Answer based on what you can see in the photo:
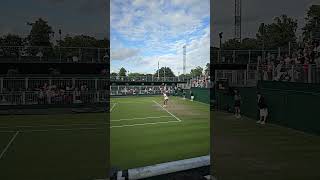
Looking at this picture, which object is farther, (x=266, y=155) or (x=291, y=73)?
(x=291, y=73)

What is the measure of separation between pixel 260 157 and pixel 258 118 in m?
10.6

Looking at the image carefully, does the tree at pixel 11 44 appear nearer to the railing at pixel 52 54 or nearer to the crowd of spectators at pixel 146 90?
the railing at pixel 52 54

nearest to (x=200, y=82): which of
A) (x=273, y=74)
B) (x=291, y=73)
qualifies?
(x=273, y=74)

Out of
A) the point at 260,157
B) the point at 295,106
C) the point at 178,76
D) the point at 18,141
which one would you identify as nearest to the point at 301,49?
the point at 295,106

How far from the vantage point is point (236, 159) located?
9336 millimetres

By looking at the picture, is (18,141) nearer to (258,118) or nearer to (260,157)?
(260,157)

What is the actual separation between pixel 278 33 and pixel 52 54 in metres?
15.8

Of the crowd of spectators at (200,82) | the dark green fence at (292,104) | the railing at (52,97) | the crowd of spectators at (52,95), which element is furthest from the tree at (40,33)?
the dark green fence at (292,104)

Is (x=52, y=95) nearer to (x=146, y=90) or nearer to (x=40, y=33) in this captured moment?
(x=40, y=33)

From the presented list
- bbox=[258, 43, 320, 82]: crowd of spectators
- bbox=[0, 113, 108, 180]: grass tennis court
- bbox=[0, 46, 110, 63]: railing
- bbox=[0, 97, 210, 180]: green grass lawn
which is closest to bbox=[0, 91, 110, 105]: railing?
bbox=[0, 46, 110, 63]: railing

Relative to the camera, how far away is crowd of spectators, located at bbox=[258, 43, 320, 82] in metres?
16.0

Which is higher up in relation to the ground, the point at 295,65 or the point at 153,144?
the point at 295,65

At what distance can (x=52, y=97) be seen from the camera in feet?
91.2

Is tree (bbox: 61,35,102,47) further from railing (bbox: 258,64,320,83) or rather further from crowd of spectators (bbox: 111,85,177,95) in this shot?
crowd of spectators (bbox: 111,85,177,95)
